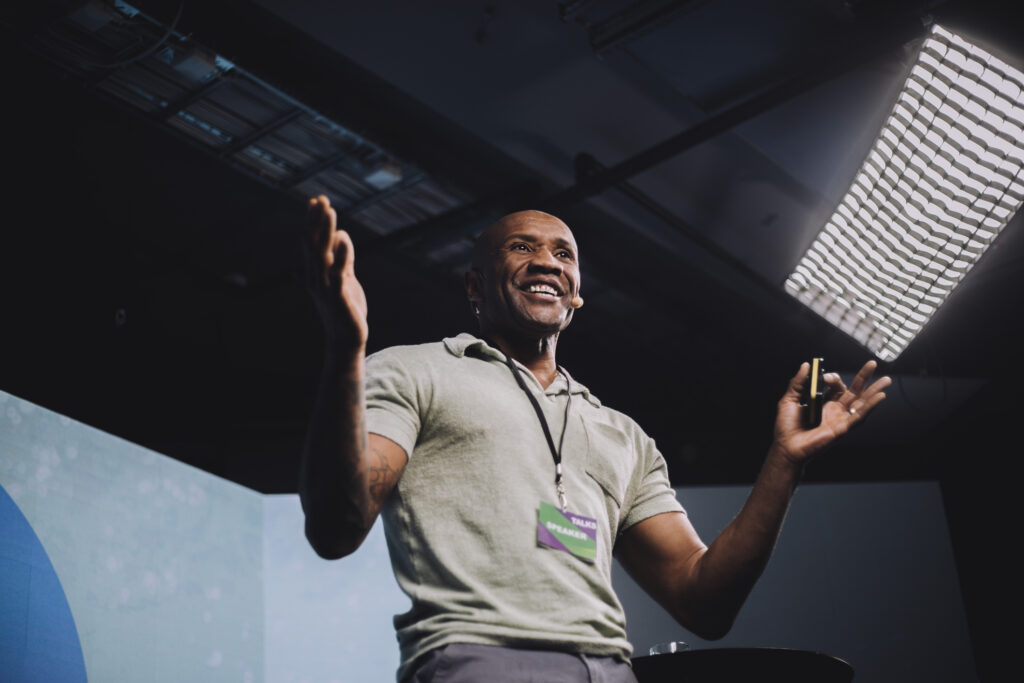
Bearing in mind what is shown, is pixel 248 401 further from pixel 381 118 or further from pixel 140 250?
pixel 381 118

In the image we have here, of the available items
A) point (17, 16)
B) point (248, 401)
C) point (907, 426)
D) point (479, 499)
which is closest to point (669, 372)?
point (907, 426)

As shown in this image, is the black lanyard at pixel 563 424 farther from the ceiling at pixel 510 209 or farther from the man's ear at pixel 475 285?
the ceiling at pixel 510 209

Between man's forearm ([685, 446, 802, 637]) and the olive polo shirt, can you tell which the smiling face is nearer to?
the olive polo shirt

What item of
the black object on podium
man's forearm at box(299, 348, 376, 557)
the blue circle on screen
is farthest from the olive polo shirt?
the blue circle on screen

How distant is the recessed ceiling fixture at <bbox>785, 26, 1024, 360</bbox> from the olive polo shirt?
1663mm

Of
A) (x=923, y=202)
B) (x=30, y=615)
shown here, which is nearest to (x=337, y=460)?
(x=923, y=202)

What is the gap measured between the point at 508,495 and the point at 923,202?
81.2 inches

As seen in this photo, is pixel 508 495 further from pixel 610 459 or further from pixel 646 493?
pixel 646 493

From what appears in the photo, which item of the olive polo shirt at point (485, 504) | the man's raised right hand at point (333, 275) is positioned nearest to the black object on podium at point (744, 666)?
the olive polo shirt at point (485, 504)

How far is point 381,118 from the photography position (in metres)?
3.69

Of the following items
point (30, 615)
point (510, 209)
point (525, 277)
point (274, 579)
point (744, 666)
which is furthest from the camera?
point (274, 579)

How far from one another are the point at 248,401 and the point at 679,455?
235cm

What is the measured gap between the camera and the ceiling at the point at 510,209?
3406 millimetres

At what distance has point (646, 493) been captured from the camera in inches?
54.6
